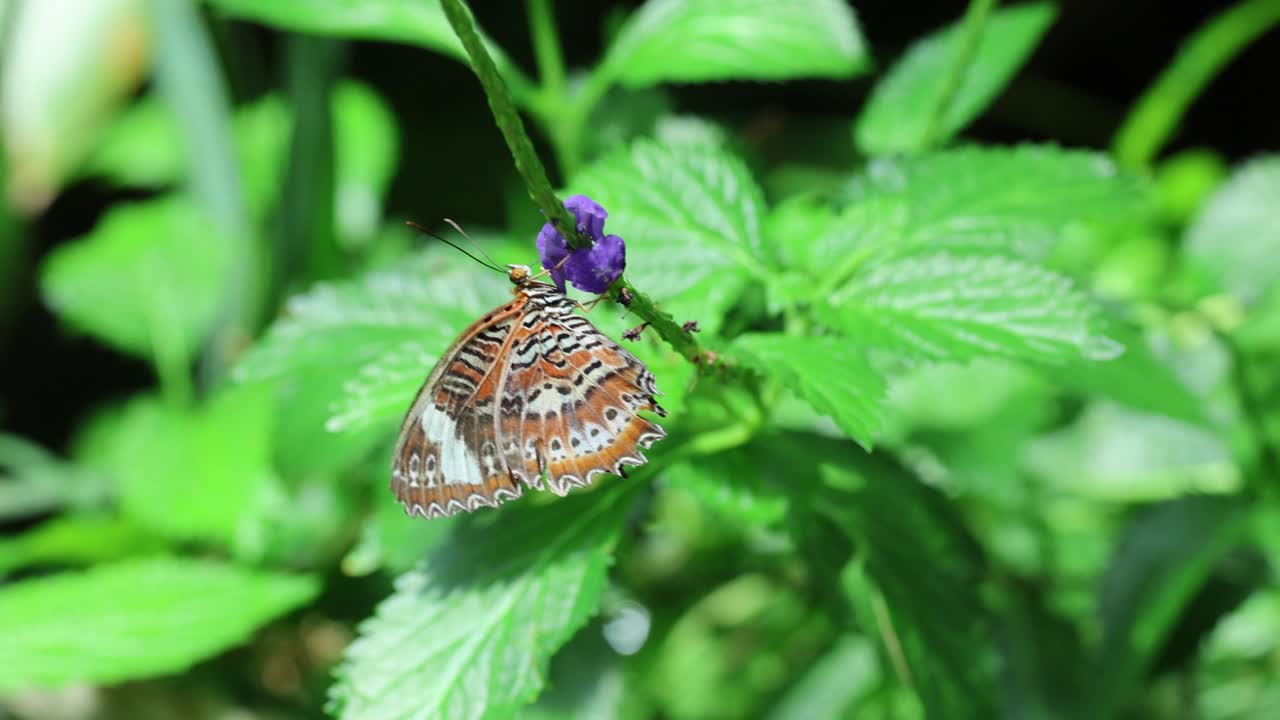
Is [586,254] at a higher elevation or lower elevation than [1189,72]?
higher

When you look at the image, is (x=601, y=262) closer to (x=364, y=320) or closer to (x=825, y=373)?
(x=825, y=373)

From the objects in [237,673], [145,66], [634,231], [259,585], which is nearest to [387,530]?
[259,585]

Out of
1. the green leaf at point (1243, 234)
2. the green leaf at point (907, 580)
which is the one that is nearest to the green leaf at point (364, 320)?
the green leaf at point (907, 580)

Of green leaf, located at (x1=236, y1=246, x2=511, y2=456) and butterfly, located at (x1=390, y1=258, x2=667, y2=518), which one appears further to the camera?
green leaf, located at (x1=236, y1=246, x2=511, y2=456)

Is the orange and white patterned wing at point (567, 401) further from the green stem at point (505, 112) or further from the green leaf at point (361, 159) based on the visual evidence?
the green leaf at point (361, 159)

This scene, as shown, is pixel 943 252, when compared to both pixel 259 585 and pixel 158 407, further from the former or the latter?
pixel 158 407

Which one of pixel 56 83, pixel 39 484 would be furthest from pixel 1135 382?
pixel 56 83

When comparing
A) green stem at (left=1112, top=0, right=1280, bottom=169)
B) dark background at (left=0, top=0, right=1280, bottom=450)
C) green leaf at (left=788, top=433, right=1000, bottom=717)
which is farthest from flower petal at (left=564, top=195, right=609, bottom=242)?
green stem at (left=1112, top=0, right=1280, bottom=169)

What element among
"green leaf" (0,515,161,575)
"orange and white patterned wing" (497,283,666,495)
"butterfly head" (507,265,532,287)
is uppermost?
"butterfly head" (507,265,532,287)

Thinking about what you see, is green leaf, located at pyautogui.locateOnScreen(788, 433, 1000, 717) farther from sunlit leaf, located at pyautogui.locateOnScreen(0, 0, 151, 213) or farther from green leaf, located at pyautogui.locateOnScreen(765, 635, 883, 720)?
sunlit leaf, located at pyautogui.locateOnScreen(0, 0, 151, 213)
